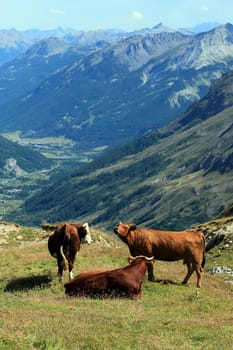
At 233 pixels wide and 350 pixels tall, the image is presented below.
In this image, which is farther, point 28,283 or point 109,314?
point 28,283

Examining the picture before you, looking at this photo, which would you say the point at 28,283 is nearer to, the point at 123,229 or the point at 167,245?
the point at 123,229

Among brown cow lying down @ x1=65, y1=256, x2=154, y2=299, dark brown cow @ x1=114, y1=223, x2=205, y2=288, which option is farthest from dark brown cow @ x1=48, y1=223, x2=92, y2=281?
brown cow lying down @ x1=65, y1=256, x2=154, y2=299

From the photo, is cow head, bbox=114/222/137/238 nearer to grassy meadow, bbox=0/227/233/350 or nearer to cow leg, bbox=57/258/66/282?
grassy meadow, bbox=0/227/233/350

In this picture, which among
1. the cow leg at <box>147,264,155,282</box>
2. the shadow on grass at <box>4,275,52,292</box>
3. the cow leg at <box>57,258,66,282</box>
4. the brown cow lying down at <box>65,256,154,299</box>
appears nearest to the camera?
the brown cow lying down at <box>65,256,154,299</box>

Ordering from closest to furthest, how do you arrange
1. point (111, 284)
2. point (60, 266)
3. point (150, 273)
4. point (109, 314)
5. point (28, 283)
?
point (109, 314)
point (111, 284)
point (150, 273)
point (60, 266)
point (28, 283)

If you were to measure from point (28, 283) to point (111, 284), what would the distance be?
264 inches

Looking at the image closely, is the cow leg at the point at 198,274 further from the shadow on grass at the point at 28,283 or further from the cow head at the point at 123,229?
the shadow on grass at the point at 28,283

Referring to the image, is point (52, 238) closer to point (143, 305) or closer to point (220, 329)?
point (143, 305)

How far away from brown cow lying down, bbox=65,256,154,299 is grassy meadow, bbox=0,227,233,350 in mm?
636

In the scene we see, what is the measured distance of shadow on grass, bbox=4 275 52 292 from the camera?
29078mm

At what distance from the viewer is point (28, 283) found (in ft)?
98.5

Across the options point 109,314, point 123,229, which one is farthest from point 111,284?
point 123,229

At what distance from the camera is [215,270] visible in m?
42.1

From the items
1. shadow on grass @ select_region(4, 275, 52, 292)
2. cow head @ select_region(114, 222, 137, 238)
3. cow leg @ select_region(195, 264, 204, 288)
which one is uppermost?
cow head @ select_region(114, 222, 137, 238)
